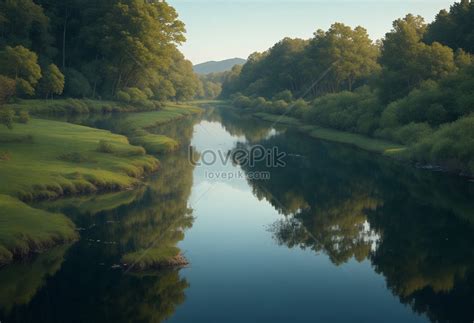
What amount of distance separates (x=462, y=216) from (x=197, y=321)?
94.2 feet

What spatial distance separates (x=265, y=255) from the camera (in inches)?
1308

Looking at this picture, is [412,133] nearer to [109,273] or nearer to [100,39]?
[109,273]

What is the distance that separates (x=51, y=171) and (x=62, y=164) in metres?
3.97

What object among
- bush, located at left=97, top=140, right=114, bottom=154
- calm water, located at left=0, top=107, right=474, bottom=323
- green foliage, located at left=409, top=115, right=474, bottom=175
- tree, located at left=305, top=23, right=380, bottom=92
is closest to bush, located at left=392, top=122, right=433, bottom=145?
green foliage, located at left=409, top=115, right=474, bottom=175

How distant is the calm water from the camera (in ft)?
81.7

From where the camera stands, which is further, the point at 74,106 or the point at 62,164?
the point at 74,106

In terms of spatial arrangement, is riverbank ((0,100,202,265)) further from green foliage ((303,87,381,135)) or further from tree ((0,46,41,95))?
green foliage ((303,87,381,135))

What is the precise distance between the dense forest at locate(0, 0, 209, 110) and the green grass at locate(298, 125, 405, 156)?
45.1 metres

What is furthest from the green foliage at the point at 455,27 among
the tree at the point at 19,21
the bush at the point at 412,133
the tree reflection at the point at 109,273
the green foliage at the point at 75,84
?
the tree at the point at 19,21

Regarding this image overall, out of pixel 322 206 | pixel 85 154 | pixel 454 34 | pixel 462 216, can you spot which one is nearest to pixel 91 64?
pixel 85 154

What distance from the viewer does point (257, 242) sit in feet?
118

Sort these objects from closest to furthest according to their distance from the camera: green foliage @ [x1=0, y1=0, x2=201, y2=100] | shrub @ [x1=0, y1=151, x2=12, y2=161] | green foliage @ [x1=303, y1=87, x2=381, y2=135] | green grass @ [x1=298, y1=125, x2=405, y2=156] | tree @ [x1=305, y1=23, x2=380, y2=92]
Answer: shrub @ [x1=0, y1=151, x2=12, y2=161], green grass @ [x1=298, y1=125, x2=405, y2=156], green foliage @ [x1=303, y1=87, x2=381, y2=135], green foliage @ [x1=0, y1=0, x2=201, y2=100], tree @ [x1=305, y1=23, x2=380, y2=92]

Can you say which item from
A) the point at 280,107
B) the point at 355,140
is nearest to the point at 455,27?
the point at 355,140

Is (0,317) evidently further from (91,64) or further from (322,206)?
(91,64)
